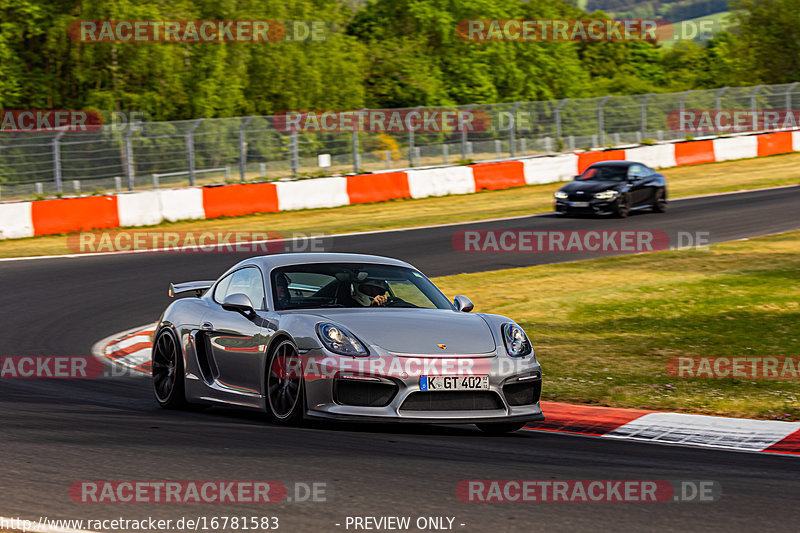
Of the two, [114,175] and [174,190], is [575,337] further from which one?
[114,175]

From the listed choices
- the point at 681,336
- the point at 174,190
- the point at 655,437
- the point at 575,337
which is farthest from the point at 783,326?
the point at 174,190

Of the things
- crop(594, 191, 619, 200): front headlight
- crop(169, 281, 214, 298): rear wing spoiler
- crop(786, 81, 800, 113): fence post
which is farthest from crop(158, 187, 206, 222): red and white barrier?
crop(786, 81, 800, 113): fence post

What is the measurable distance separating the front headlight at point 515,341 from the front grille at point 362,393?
0.95 m

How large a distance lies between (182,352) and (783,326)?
6535mm

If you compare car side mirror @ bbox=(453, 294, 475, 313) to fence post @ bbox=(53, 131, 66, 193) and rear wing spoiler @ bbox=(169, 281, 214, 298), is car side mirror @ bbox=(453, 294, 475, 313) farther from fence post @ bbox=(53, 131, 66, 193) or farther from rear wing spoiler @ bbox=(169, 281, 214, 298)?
fence post @ bbox=(53, 131, 66, 193)

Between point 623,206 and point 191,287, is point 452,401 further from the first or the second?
point 623,206

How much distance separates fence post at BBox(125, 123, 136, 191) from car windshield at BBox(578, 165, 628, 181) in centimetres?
1024

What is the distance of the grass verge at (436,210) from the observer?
920 inches

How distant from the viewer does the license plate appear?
22.9ft

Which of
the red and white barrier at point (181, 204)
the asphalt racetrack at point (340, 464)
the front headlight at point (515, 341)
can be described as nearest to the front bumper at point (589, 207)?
the red and white barrier at point (181, 204)

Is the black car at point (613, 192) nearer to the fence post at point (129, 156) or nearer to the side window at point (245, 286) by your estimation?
the fence post at point (129, 156)

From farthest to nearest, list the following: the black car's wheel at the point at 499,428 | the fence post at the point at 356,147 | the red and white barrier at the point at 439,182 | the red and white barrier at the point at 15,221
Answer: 1. the red and white barrier at the point at 439,182
2. the fence post at the point at 356,147
3. the red and white barrier at the point at 15,221
4. the black car's wheel at the point at 499,428

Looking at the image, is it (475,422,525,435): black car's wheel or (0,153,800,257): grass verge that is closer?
(475,422,525,435): black car's wheel

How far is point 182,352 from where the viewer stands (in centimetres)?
877
